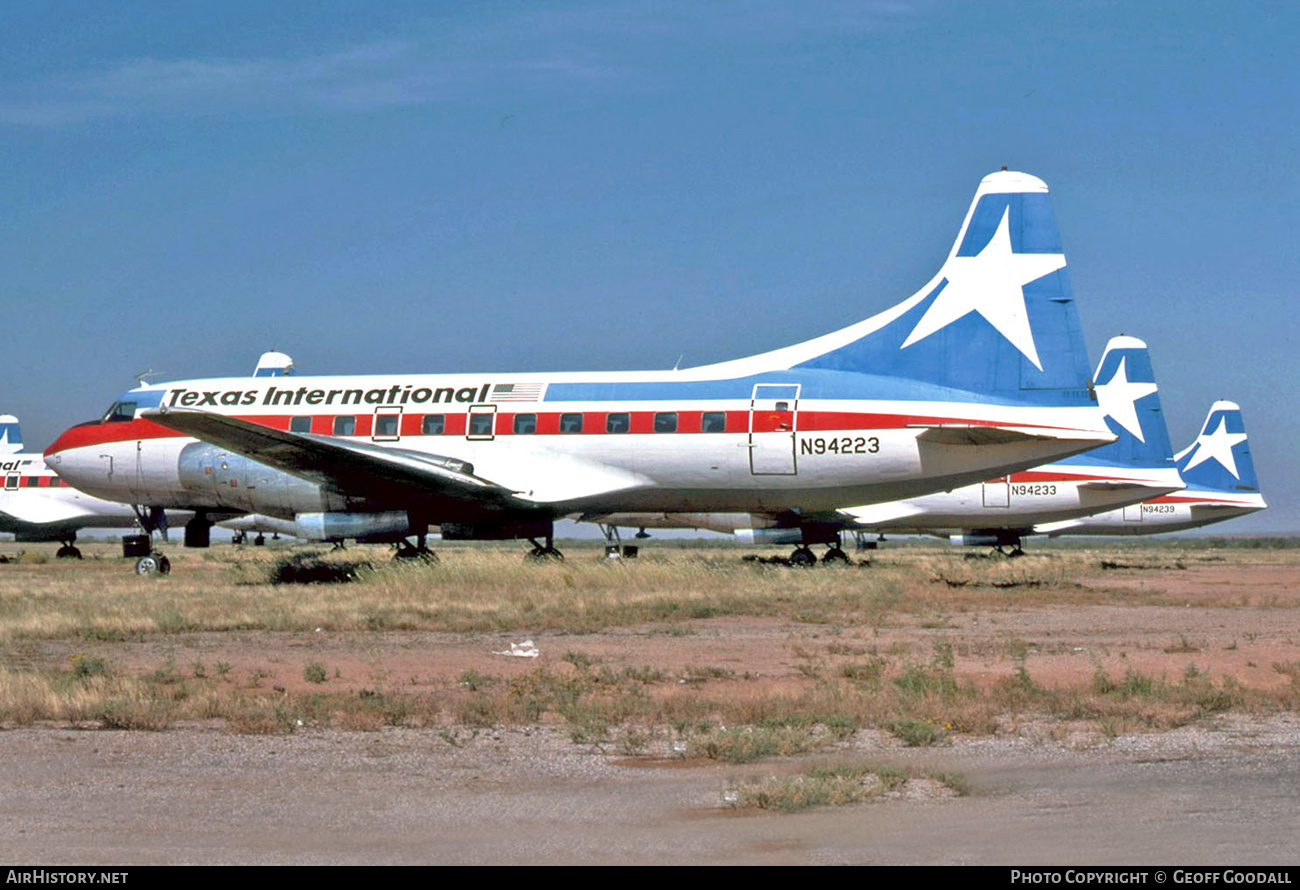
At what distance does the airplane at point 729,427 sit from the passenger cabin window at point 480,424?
0.06m

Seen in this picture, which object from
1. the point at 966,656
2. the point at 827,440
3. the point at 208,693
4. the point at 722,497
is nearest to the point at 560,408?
the point at 722,497

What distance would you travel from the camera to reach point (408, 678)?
47.2 ft

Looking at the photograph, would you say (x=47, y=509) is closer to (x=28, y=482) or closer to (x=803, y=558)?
(x=28, y=482)

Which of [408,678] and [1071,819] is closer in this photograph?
[1071,819]

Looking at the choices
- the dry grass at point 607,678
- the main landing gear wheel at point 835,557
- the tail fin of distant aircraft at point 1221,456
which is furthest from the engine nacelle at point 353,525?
the tail fin of distant aircraft at point 1221,456

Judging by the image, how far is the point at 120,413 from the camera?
33000 millimetres

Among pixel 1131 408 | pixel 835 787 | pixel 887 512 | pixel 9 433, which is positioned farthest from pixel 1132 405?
pixel 9 433

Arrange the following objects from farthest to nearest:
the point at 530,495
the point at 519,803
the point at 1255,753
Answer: the point at 530,495 < the point at 1255,753 < the point at 519,803

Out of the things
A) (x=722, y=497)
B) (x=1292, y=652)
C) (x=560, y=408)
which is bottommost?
(x=1292, y=652)

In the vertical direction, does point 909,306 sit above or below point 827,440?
above

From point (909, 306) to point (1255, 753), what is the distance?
60.4 feet

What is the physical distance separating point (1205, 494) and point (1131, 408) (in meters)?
13.6

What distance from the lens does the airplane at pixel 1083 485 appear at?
43062 millimetres
